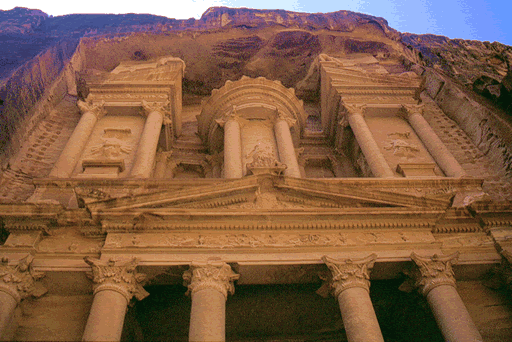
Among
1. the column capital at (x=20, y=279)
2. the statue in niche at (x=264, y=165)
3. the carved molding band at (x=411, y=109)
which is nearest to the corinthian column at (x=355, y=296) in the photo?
the statue in niche at (x=264, y=165)

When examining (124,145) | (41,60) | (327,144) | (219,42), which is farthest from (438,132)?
(41,60)

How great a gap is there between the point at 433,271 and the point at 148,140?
32.0 ft

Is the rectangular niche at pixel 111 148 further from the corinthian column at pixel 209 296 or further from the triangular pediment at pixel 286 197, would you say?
the corinthian column at pixel 209 296

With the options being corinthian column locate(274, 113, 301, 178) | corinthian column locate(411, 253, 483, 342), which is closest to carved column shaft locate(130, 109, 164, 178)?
corinthian column locate(274, 113, 301, 178)

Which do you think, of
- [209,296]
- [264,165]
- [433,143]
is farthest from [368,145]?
[209,296]

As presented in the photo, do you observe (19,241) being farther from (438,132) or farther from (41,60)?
(438,132)

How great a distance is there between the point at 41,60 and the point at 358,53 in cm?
1693

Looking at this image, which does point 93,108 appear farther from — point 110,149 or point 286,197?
point 286,197

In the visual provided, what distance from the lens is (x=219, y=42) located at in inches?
1079

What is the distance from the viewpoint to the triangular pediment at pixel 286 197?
10.6m

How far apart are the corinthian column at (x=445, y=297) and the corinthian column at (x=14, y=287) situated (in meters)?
8.06

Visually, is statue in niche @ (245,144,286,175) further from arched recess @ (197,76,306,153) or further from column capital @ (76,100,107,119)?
column capital @ (76,100,107,119)

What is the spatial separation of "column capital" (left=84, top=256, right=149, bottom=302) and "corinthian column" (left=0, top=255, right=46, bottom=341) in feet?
3.70

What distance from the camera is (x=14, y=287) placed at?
A: 8.83m
